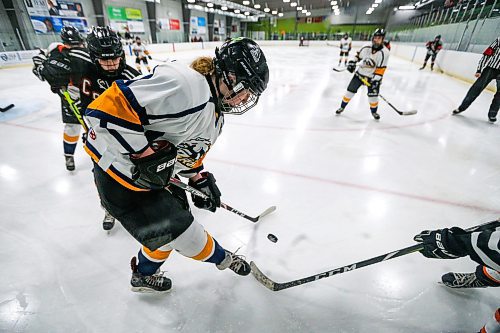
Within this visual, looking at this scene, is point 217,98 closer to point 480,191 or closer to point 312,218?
point 312,218

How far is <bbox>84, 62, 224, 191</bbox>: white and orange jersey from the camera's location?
32.5 inches

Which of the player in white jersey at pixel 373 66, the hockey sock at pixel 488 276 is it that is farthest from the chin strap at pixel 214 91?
the player in white jersey at pixel 373 66

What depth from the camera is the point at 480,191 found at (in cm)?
224

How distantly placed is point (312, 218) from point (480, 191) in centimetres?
167

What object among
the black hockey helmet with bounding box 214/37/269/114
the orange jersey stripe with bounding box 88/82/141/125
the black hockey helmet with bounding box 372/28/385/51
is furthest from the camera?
the black hockey helmet with bounding box 372/28/385/51

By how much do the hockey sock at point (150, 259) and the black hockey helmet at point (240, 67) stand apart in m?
0.78

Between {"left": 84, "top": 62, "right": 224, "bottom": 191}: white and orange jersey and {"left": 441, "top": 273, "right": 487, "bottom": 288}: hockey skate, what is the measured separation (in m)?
1.57

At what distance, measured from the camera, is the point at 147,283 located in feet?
4.17

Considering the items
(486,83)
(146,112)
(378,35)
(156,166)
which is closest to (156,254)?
(156,166)

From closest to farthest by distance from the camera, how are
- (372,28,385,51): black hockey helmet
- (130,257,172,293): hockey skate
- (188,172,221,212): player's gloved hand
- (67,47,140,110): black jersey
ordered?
1. (130,257,172,293): hockey skate
2. (188,172,221,212): player's gloved hand
3. (67,47,140,110): black jersey
4. (372,28,385,51): black hockey helmet

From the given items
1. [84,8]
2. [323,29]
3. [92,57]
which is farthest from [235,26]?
[92,57]

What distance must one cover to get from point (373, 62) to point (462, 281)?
11.4 ft

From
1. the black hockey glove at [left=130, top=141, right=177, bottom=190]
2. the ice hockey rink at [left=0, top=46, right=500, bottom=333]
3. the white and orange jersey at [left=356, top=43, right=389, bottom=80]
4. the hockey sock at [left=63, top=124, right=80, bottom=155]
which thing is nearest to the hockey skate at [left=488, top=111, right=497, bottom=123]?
the ice hockey rink at [left=0, top=46, right=500, bottom=333]

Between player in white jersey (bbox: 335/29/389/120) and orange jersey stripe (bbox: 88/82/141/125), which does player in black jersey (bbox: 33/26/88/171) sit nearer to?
orange jersey stripe (bbox: 88/82/141/125)
